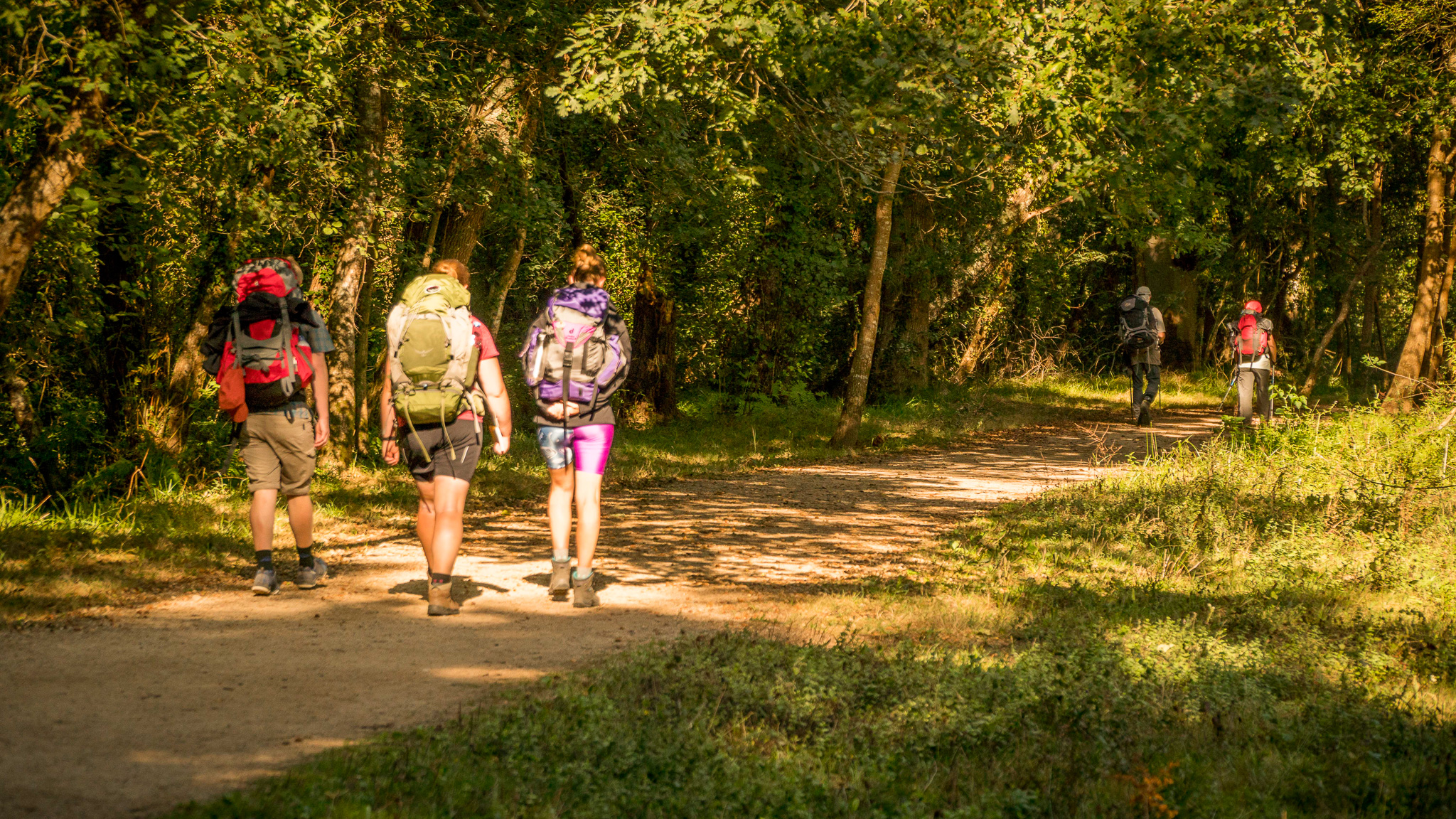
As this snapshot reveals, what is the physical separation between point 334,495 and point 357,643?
4800 millimetres

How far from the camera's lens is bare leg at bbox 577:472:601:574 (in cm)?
642

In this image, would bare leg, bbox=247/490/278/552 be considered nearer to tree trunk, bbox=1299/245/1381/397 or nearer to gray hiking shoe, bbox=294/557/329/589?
gray hiking shoe, bbox=294/557/329/589

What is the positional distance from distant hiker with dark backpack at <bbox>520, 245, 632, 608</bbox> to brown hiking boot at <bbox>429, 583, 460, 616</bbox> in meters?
0.64

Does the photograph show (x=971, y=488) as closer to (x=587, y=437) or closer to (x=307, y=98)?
(x=587, y=437)

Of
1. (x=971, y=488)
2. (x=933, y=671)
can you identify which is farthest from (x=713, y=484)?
(x=933, y=671)

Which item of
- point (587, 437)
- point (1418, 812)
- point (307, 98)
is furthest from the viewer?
point (307, 98)

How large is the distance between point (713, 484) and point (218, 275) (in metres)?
5.67

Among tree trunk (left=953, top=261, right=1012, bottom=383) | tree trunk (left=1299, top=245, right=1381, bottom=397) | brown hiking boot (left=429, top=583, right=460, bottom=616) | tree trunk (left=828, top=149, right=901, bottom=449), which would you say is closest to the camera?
brown hiking boot (left=429, top=583, right=460, bottom=616)

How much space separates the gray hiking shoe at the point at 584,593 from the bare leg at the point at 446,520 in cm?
74

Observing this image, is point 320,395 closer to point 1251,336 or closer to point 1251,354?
point 1251,336

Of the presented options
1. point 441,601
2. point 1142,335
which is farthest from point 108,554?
point 1142,335

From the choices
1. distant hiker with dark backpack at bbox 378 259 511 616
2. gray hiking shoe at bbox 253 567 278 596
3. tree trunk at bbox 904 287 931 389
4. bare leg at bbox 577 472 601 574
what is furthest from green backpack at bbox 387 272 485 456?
tree trunk at bbox 904 287 931 389

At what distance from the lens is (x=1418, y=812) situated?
392 centimetres

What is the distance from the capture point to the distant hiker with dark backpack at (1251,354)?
50.4 feet
